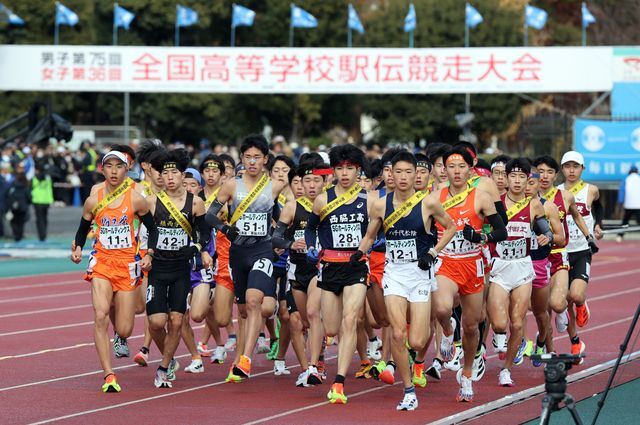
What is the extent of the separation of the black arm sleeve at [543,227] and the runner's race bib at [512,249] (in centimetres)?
17

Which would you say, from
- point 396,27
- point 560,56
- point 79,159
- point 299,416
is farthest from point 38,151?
point 396,27

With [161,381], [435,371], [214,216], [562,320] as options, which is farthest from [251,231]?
[562,320]

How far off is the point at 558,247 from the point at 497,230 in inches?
95.9

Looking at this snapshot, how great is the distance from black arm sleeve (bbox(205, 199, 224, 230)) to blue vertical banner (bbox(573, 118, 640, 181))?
25.6m

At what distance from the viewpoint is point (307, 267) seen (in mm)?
13742

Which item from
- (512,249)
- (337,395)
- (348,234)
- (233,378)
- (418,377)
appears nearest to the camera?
(337,395)

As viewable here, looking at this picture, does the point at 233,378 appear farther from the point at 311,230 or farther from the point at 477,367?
the point at 477,367

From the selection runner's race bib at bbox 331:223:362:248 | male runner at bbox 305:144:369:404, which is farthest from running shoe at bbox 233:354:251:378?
runner's race bib at bbox 331:223:362:248

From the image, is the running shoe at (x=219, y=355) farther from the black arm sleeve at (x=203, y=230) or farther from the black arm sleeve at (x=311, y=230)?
the black arm sleeve at (x=311, y=230)

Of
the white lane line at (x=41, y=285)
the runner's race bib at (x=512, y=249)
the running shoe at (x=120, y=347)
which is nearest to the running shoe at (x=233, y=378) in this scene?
the running shoe at (x=120, y=347)

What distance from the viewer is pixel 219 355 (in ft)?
50.0

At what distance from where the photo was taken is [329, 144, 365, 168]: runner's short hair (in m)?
12.9

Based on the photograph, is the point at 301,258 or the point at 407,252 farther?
the point at 301,258

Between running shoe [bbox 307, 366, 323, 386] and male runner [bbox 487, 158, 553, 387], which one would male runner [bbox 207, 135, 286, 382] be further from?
male runner [bbox 487, 158, 553, 387]
